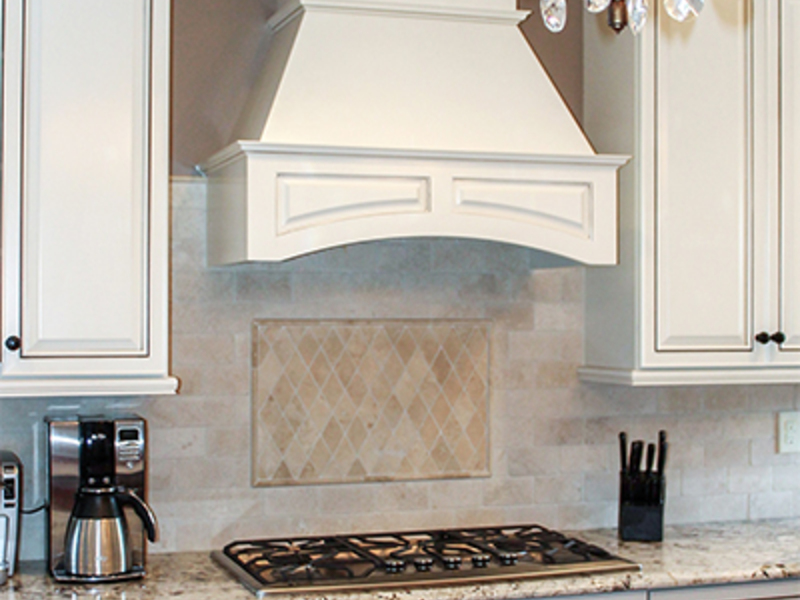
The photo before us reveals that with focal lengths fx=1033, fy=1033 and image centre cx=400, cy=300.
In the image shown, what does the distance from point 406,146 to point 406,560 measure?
3.23 feet

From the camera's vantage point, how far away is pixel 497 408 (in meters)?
2.96

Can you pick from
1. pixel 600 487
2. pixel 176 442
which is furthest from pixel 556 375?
pixel 176 442

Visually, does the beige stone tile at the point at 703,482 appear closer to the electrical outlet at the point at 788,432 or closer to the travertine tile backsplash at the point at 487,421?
the travertine tile backsplash at the point at 487,421

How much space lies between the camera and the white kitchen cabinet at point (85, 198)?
2.29m

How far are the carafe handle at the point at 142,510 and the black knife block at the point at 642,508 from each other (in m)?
1.28

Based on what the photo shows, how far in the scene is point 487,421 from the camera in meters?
2.95

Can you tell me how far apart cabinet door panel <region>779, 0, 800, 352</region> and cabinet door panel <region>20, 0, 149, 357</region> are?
169 centimetres

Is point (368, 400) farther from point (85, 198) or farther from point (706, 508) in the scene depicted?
point (706, 508)

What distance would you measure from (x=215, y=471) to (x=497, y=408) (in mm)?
815

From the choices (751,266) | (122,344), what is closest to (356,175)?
(122,344)

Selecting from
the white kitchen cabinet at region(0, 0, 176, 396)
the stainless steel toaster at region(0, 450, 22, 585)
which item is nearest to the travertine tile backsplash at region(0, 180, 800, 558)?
the stainless steel toaster at region(0, 450, 22, 585)

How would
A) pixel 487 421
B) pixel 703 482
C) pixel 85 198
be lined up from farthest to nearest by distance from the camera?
pixel 703 482, pixel 487 421, pixel 85 198

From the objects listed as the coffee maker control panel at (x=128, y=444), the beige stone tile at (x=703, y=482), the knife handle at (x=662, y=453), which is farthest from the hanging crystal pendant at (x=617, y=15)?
the beige stone tile at (x=703, y=482)

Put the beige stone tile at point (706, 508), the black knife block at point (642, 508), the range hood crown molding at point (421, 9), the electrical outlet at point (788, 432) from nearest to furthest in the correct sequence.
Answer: the range hood crown molding at point (421, 9)
the black knife block at point (642, 508)
the beige stone tile at point (706, 508)
the electrical outlet at point (788, 432)
